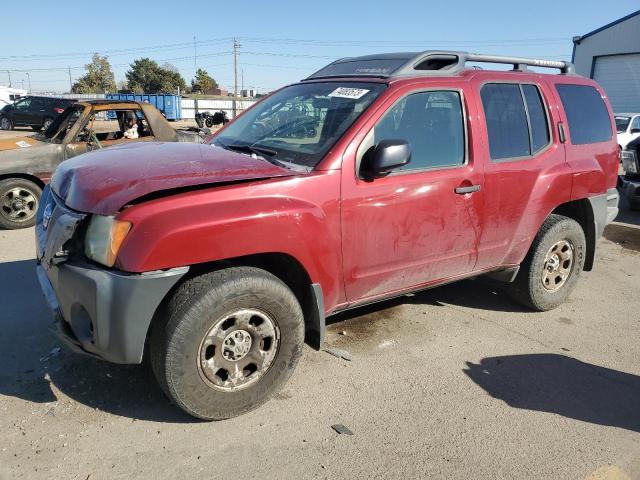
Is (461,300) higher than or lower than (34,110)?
lower

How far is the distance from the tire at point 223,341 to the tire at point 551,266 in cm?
236

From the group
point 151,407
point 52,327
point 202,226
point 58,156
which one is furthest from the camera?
point 58,156

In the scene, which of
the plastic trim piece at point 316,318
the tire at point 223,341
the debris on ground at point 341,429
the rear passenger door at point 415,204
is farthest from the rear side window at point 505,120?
the debris on ground at point 341,429

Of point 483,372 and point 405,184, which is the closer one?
point 405,184

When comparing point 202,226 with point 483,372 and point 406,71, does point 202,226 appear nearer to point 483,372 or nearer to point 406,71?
point 406,71

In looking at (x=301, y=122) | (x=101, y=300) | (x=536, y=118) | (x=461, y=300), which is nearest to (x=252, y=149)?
(x=301, y=122)

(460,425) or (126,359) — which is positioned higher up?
(126,359)

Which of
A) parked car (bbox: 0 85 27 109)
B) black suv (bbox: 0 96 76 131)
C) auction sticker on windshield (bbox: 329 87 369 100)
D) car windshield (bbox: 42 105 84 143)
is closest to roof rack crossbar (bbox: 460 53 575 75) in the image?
auction sticker on windshield (bbox: 329 87 369 100)

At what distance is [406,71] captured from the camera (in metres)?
3.52

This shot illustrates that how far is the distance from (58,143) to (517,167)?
236 inches

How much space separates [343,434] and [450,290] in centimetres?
263

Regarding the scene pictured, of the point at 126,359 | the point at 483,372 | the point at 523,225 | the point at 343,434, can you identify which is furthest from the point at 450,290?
the point at 126,359

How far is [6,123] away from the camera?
87.1 feet

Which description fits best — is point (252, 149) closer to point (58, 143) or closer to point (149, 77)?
point (58, 143)
